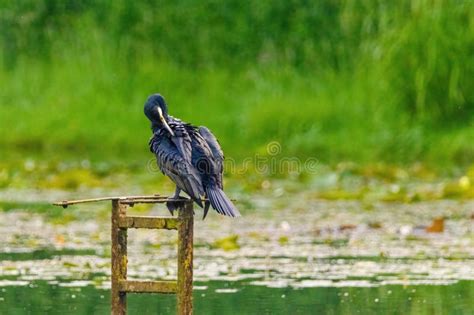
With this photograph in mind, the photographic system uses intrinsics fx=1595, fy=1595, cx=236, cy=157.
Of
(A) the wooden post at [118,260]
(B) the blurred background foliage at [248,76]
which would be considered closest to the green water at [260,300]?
(A) the wooden post at [118,260]

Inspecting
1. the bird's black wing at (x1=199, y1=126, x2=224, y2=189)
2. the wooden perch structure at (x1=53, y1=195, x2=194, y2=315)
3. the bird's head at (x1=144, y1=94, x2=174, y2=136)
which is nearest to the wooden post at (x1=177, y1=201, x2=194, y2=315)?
the wooden perch structure at (x1=53, y1=195, x2=194, y2=315)

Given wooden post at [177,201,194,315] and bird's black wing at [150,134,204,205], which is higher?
bird's black wing at [150,134,204,205]

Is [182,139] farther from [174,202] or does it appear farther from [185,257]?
[185,257]

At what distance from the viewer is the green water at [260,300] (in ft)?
26.1

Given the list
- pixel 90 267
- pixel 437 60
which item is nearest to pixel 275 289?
pixel 90 267

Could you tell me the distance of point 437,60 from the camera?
15.5 meters

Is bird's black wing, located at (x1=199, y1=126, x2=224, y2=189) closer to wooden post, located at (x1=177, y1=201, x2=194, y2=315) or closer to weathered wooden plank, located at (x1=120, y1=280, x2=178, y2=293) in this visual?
wooden post, located at (x1=177, y1=201, x2=194, y2=315)

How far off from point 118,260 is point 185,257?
322 millimetres

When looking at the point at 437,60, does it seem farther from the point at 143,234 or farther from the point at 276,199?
the point at 143,234

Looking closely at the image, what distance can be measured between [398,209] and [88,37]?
6.72m

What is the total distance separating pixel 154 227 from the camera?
6965 mm

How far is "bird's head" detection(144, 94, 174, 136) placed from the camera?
705 centimetres

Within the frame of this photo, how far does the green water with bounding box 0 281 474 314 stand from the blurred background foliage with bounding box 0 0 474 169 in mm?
6387

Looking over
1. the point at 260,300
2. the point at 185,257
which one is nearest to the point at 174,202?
the point at 185,257
